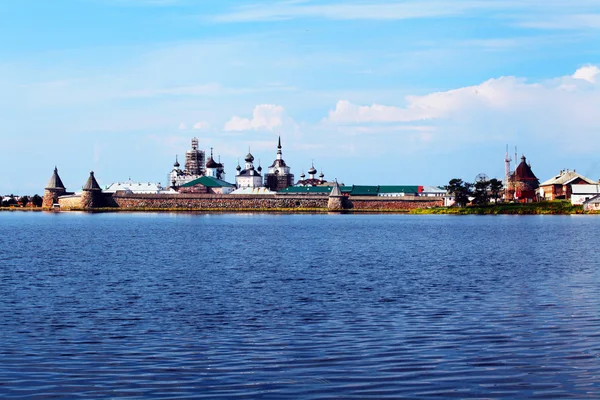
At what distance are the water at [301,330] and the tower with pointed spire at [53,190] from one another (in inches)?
4732

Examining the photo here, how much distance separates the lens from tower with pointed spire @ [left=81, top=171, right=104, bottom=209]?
451ft

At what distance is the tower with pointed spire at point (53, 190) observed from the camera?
478 feet

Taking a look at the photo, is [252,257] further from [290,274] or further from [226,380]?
[226,380]

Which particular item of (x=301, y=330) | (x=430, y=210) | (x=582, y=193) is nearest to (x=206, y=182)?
(x=430, y=210)

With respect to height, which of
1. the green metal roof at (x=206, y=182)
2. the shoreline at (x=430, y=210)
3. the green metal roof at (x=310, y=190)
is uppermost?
the green metal roof at (x=206, y=182)

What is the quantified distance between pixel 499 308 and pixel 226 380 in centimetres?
865

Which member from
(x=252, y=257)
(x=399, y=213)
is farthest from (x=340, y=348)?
(x=399, y=213)

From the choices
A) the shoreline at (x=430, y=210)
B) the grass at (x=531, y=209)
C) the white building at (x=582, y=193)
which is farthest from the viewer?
the shoreline at (x=430, y=210)

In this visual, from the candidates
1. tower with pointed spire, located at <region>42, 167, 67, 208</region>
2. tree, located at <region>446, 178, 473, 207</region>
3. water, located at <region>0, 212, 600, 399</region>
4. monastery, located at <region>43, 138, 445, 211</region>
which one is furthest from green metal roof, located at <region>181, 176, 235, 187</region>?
water, located at <region>0, 212, 600, 399</region>

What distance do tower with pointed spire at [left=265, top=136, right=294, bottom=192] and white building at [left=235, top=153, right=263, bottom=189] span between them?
3.39m

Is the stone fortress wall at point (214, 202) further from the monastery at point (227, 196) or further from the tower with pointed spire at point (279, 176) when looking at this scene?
the tower with pointed spire at point (279, 176)

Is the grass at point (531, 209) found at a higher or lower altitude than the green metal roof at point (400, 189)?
lower

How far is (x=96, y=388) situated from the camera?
1072 centimetres

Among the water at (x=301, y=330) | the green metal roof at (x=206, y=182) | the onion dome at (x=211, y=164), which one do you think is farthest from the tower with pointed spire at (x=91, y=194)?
the water at (x=301, y=330)
